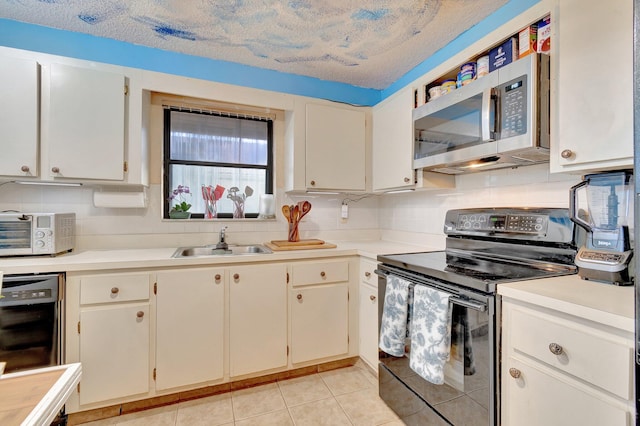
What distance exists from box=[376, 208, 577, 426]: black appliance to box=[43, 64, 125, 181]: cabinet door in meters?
1.89

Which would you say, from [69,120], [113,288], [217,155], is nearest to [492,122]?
[217,155]

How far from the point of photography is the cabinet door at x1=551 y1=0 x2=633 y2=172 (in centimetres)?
103

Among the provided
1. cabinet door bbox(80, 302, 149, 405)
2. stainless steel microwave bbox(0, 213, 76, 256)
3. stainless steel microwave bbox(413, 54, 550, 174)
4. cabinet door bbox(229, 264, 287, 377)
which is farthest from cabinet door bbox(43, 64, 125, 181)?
stainless steel microwave bbox(413, 54, 550, 174)

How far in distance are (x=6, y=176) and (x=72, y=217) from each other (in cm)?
39

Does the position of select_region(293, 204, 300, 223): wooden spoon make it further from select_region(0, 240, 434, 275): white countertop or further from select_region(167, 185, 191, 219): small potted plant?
select_region(167, 185, 191, 219): small potted plant

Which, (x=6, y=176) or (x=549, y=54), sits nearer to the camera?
(x=549, y=54)

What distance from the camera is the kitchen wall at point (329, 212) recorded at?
1.71 metres

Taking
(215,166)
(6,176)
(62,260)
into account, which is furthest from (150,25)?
(62,260)

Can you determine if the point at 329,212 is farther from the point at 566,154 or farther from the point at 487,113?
the point at 566,154

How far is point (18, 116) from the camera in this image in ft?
5.71

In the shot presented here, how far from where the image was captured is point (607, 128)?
1.07 m

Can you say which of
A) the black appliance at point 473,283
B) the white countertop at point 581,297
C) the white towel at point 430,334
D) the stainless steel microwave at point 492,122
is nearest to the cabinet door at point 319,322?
the black appliance at point 473,283

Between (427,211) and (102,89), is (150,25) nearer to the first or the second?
(102,89)

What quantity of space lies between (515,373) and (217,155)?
2.43m
